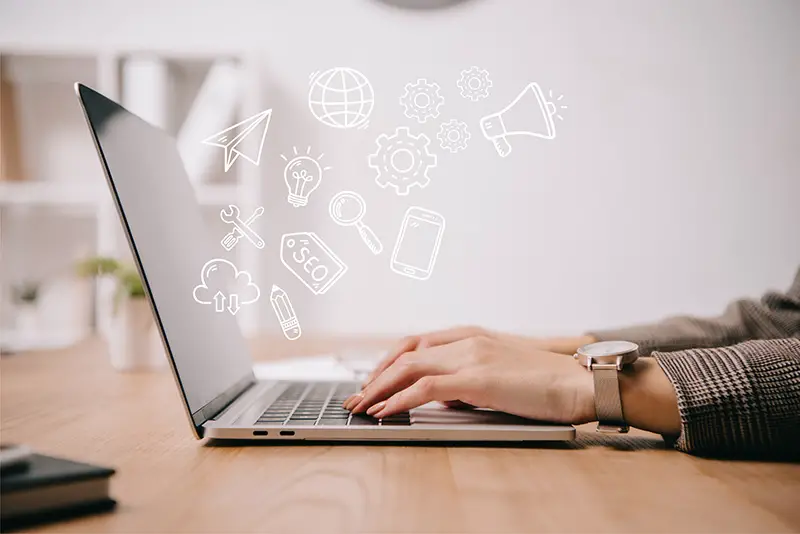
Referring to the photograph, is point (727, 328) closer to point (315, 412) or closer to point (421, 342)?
point (421, 342)

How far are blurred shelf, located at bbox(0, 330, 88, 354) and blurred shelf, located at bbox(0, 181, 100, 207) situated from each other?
1.43 ft

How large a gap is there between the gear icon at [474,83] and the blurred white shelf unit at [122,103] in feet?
4.28

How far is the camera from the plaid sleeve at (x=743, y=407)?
62 centimetres

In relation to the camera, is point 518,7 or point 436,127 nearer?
point 436,127

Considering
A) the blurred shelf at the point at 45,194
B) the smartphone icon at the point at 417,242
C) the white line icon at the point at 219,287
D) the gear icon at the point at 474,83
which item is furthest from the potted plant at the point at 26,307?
the gear icon at the point at 474,83

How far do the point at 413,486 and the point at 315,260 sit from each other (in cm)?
137

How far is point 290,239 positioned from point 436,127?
1.12 metres

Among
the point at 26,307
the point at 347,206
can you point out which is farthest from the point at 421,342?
the point at 26,307

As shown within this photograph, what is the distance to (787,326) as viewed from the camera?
110cm

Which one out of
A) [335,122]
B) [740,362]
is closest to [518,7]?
[335,122]

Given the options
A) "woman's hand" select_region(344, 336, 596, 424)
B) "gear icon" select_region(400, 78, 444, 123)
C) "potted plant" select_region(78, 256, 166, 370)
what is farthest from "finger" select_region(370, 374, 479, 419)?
"potted plant" select_region(78, 256, 166, 370)

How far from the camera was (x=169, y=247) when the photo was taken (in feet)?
2.39

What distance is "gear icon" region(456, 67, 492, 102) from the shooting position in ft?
3.10

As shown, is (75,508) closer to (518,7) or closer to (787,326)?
(787,326)
